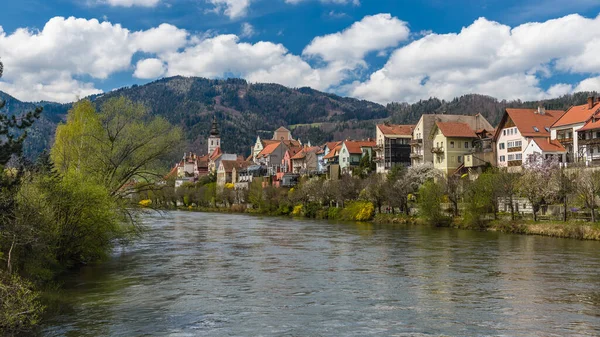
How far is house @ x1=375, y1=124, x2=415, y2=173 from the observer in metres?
100

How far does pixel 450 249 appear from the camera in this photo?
4106 centimetres

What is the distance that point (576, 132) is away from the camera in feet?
229

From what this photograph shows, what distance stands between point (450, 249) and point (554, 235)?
14406 millimetres

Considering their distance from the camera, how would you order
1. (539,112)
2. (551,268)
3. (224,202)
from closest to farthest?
(551,268) → (539,112) → (224,202)

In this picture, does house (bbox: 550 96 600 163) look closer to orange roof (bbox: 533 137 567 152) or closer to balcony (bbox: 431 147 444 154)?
orange roof (bbox: 533 137 567 152)

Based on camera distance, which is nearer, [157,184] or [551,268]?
[551,268]

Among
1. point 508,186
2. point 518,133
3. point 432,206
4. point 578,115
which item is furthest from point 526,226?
point 518,133

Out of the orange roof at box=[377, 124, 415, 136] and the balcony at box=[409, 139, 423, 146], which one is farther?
the orange roof at box=[377, 124, 415, 136]

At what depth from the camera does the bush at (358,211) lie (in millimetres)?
78438

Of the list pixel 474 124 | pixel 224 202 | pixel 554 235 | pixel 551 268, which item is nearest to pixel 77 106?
pixel 551 268

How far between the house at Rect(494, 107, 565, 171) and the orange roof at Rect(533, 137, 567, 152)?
2.62 feet

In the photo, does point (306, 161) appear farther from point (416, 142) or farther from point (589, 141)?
point (589, 141)

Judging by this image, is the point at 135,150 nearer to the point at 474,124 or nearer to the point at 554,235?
the point at 554,235

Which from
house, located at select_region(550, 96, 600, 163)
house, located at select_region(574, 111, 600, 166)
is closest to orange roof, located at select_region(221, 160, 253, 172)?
house, located at select_region(550, 96, 600, 163)
